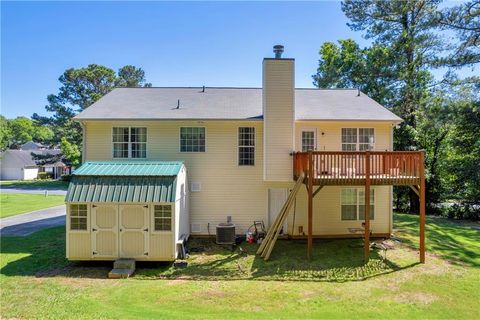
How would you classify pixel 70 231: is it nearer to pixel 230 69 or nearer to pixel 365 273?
pixel 365 273

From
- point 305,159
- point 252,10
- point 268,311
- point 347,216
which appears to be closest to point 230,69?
point 252,10

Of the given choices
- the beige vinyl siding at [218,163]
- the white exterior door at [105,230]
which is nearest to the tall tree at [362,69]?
the beige vinyl siding at [218,163]

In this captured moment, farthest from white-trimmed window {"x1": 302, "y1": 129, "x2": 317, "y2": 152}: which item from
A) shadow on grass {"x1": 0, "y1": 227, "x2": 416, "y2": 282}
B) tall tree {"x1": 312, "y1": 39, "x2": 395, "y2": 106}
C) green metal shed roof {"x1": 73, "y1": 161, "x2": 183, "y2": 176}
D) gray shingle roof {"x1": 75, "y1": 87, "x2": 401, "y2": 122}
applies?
tall tree {"x1": 312, "y1": 39, "x2": 395, "y2": 106}

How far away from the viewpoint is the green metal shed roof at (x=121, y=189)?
10.1 meters

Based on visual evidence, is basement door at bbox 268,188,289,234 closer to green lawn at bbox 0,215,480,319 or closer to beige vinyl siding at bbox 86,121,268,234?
beige vinyl siding at bbox 86,121,268,234

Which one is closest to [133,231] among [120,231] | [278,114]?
[120,231]

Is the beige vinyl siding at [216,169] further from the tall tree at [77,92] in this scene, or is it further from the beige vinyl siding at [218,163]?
the tall tree at [77,92]

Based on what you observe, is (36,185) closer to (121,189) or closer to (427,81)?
(121,189)

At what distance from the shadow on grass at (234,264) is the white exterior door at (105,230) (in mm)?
550

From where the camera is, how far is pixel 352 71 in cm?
2481

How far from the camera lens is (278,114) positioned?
12141 mm

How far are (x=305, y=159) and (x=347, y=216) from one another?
401cm

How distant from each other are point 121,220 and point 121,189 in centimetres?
103

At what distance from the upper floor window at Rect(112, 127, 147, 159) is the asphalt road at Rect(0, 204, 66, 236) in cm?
610
